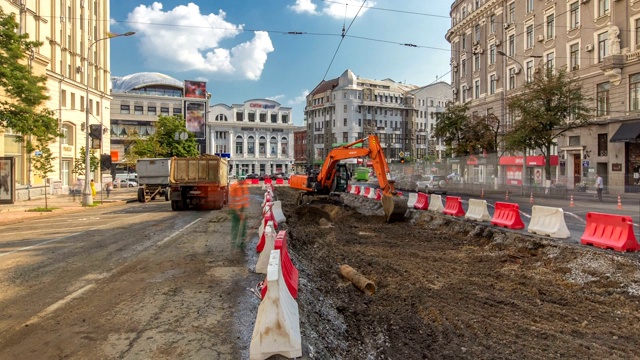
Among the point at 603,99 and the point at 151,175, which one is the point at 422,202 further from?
the point at 603,99

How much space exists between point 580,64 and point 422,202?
24.2 m

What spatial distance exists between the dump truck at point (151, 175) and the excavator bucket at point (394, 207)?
52.4ft

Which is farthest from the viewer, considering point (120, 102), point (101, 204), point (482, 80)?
point (120, 102)

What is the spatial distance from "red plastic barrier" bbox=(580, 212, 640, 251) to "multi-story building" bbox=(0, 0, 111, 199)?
26341 mm

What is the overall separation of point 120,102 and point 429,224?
79484 millimetres

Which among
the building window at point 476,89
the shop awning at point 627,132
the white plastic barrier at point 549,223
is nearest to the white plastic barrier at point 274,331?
the white plastic barrier at point 549,223

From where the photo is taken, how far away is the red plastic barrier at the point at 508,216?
42.4 feet

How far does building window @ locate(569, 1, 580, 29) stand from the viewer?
113ft

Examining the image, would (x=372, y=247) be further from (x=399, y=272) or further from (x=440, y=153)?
(x=440, y=153)

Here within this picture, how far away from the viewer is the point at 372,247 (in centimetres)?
1108

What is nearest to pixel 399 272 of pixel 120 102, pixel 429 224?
pixel 429 224

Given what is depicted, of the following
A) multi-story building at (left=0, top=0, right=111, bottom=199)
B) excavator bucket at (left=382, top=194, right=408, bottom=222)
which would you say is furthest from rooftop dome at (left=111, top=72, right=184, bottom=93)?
excavator bucket at (left=382, top=194, right=408, bottom=222)

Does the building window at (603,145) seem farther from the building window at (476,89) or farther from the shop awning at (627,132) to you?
the building window at (476,89)

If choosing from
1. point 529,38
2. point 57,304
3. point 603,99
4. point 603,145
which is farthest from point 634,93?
point 57,304
